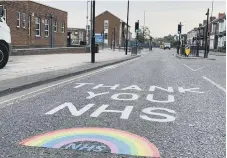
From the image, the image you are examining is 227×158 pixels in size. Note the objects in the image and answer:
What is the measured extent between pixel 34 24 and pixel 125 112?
30.0 m

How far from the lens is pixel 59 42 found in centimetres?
4216

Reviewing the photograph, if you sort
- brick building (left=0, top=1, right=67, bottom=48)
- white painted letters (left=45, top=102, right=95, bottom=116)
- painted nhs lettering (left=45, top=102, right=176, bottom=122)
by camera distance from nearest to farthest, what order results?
painted nhs lettering (left=45, top=102, right=176, bottom=122)
white painted letters (left=45, top=102, right=95, bottom=116)
brick building (left=0, top=1, right=67, bottom=48)

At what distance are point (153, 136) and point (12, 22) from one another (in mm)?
27486

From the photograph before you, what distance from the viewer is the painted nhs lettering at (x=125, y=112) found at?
19.3 feet

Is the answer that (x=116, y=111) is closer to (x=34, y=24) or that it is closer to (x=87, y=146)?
(x=87, y=146)

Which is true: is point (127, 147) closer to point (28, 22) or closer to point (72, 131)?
point (72, 131)

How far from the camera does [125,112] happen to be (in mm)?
6293

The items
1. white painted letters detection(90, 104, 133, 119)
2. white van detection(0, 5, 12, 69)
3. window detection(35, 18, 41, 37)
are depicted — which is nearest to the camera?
white painted letters detection(90, 104, 133, 119)

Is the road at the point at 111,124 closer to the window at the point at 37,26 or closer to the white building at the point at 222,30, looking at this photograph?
the window at the point at 37,26

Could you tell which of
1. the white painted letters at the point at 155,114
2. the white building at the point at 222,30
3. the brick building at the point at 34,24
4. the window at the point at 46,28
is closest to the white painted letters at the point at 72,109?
the white painted letters at the point at 155,114

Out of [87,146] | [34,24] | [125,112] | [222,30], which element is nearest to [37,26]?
[34,24]

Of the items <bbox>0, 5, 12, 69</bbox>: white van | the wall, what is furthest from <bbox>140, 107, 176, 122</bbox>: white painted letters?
the wall

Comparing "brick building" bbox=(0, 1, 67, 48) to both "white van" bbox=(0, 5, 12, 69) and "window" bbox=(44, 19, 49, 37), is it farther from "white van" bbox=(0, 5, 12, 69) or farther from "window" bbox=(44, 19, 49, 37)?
"white van" bbox=(0, 5, 12, 69)

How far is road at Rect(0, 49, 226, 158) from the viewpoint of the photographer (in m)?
4.11
